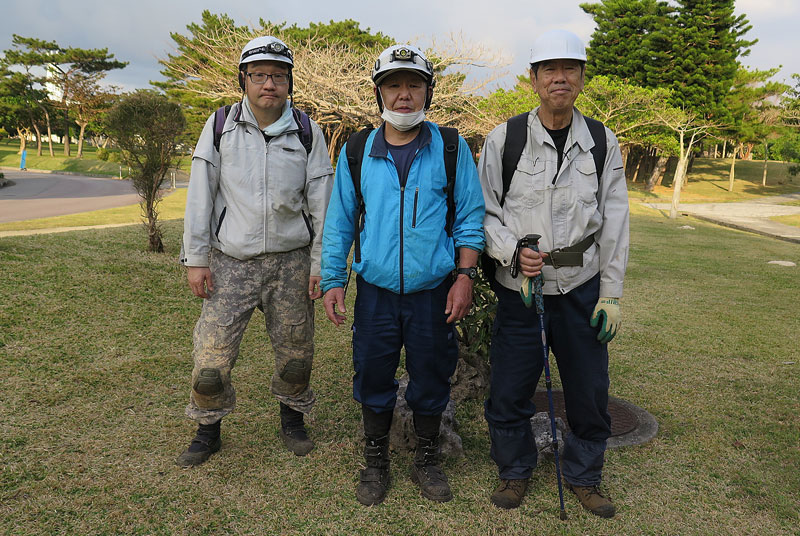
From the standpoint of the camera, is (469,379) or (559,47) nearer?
(559,47)

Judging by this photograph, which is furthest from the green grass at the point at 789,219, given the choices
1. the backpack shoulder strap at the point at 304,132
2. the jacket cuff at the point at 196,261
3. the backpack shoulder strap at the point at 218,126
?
the jacket cuff at the point at 196,261

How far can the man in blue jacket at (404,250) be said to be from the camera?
265 centimetres

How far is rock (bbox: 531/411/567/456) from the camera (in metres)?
3.27

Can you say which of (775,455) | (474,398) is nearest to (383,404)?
(474,398)

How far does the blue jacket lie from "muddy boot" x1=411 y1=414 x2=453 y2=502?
762mm

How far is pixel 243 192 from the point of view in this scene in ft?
9.70

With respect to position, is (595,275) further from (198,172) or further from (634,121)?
(634,121)

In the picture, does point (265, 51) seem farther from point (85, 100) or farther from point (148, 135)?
point (85, 100)

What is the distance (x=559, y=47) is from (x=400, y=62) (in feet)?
2.44

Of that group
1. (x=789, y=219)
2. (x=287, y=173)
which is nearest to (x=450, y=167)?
(x=287, y=173)

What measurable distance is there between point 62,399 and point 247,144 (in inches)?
96.6

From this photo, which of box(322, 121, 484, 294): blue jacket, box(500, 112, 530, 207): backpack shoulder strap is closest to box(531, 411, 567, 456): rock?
box(322, 121, 484, 294): blue jacket

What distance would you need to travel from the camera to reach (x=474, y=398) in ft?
13.9

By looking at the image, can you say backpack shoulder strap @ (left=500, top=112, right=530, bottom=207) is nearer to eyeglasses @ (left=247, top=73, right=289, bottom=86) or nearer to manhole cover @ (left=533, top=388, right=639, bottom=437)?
eyeglasses @ (left=247, top=73, right=289, bottom=86)
